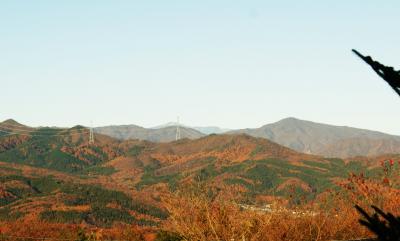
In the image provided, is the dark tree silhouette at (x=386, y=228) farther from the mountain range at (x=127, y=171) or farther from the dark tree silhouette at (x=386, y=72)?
the mountain range at (x=127, y=171)

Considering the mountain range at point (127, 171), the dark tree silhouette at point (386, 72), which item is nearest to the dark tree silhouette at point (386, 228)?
the dark tree silhouette at point (386, 72)

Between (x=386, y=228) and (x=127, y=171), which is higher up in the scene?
(x=386, y=228)

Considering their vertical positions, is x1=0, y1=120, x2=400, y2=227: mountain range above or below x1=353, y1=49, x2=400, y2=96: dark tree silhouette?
below

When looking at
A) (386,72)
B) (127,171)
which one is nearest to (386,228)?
(386,72)

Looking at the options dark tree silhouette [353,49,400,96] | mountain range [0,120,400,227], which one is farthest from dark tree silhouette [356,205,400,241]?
mountain range [0,120,400,227]

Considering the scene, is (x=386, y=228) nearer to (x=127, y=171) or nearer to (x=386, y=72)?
(x=386, y=72)

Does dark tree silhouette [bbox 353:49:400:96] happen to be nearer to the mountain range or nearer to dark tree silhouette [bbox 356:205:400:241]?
dark tree silhouette [bbox 356:205:400:241]

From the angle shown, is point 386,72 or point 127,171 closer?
point 386,72

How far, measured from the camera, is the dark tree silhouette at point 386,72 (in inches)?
84.7

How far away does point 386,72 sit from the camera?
86.0 inches

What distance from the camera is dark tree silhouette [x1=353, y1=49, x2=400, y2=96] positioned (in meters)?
2.15

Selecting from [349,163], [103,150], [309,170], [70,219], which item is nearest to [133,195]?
[70,219]

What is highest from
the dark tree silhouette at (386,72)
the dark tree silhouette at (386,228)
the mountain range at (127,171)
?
the dark tree silhouette at (386,72)

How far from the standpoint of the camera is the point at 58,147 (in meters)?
157
